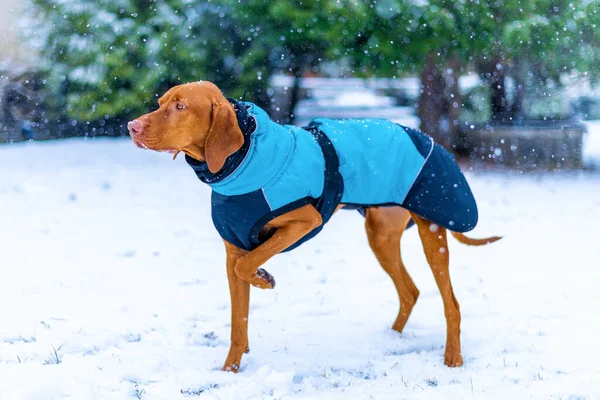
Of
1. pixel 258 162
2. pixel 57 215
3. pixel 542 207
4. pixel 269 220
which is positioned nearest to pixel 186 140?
pixel 258 162

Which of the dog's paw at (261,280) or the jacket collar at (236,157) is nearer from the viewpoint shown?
the jacket collar at (236,157)

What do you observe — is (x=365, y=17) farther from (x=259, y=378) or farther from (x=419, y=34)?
(x=259, y=378)

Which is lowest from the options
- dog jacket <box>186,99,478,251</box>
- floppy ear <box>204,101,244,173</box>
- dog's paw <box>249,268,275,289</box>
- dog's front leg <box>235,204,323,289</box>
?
dog's paw <box>249,268,275,289</box>

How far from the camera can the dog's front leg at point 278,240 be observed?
3.34m

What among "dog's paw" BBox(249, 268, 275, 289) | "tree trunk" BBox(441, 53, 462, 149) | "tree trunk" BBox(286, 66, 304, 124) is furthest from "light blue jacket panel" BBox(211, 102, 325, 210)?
"tree trunk" BBox(286, 66, 304, 124)

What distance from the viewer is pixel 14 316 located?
4.19m

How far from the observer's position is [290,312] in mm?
4539

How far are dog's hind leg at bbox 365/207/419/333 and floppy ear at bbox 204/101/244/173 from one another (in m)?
1.25

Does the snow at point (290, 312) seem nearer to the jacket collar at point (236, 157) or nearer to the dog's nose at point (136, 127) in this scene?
the jacket collar at point (236, 157)

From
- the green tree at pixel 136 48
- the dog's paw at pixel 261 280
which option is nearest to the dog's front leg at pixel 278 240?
the dog's paw at pixel 261 280

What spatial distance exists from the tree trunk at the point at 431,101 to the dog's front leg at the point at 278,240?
333 inches

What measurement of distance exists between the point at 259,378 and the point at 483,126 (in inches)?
374

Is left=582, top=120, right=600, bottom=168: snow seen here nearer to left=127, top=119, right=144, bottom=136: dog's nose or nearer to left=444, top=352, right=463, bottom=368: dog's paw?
left=444, top=352, right=463, bottom=368: dog's paw

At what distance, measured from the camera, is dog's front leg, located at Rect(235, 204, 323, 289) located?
334 centimetres
